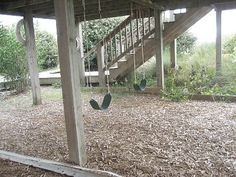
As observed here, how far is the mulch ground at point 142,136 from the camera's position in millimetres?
3029

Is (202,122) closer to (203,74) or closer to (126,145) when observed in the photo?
(126,145)

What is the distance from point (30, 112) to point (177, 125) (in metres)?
3.15

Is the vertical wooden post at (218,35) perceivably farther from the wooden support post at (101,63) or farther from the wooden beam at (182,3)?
the wooden support post at (101,63)

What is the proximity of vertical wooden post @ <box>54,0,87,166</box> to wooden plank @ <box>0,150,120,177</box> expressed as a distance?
16 cm

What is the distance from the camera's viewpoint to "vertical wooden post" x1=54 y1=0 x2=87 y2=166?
2830 mm

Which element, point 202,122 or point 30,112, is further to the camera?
point 30,112

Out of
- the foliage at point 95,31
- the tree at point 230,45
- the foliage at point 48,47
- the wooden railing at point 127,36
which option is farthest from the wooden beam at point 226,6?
the foliage at point 48,47

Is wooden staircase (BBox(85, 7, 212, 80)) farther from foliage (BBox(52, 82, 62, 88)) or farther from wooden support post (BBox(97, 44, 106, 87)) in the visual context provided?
foliage (BBox(52, 82, 62, 88))

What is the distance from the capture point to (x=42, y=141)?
13.1ft

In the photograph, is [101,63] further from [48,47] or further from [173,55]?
[48,47]

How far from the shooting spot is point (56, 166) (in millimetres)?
3061

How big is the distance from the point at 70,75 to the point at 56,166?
101cm

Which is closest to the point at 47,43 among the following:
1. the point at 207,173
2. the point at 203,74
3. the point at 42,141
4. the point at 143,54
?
the point at 143,54

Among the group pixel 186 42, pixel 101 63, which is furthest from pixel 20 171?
pixel 186 42
